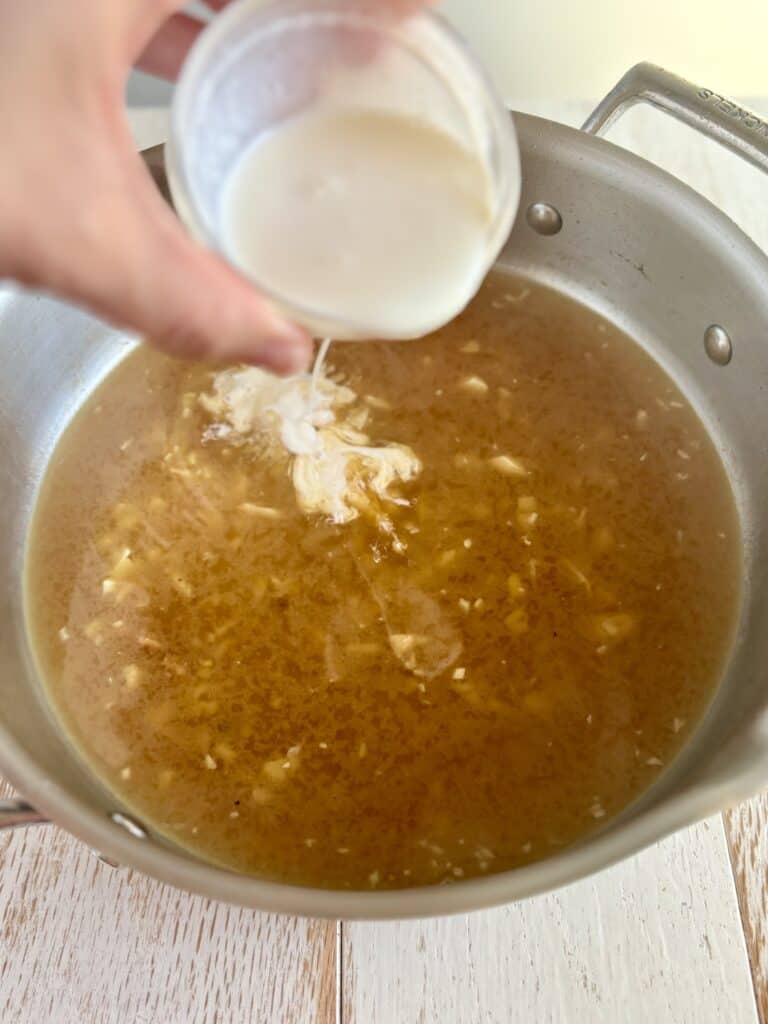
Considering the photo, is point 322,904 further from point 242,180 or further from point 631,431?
point 631,431

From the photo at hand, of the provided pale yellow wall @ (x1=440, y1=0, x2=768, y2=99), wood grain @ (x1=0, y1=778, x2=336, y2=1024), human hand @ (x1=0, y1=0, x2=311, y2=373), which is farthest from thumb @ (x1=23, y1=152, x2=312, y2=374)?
pale yellow wall @ (x1=440, y1=0, x2=768, y2=99)

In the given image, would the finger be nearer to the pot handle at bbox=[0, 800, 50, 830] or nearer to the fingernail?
the fingernail

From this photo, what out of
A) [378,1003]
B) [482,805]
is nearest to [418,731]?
[482,805]

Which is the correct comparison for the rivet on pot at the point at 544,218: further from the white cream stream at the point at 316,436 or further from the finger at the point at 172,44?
the finger at the point at 172,44

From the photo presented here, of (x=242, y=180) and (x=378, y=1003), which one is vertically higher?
(x=242, y=180)

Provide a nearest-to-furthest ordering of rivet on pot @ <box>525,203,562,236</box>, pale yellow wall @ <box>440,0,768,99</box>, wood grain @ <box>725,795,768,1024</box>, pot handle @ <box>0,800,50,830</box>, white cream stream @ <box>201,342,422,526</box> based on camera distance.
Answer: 1. pot handle @ <box>0,800,50,830</box>
2. wood grain @ <box>725,795,768,1024</box>
3. white cream stream @ <box>201,342,422,526</box>
4. rivet on pot @ <box>525,203,562,236</box>
5. pale yellow wall @ <box>440,0,768,99</box>

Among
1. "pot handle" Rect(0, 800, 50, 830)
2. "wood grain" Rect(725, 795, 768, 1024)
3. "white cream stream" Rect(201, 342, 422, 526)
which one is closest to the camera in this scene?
"pot handle" Rect(0, 800, 50, 830)
